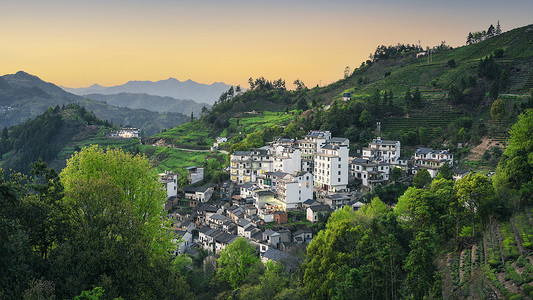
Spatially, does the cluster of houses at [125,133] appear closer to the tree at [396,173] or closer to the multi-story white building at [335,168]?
the multi-story white building at [335,168]

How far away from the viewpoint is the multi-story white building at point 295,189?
1230 inches

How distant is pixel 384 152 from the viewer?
1407 inches

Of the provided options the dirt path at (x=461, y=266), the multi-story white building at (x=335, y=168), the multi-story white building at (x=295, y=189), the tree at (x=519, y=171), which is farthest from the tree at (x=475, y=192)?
the multi-story white building at (x=335, y=168)

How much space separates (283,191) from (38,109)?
518ft

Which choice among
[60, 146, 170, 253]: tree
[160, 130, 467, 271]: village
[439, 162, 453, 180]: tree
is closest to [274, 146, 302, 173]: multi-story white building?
[160, 130, 467, 271]: village

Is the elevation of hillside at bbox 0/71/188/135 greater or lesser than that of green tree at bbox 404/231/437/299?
greater

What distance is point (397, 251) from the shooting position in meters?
14.9

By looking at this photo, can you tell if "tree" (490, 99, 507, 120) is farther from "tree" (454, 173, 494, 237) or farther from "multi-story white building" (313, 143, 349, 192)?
"tree" (454, 173, 494, 237)

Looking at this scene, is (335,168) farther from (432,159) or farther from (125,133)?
(125,133)

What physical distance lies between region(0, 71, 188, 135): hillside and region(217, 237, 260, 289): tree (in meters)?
137

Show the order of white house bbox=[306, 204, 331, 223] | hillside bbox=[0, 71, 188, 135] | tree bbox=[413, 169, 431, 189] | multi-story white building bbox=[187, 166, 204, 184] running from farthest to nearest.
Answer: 1. hillside bbox=[0, 71, 188, 135]
2. multi-story white building bbox=[187, 166, 204, 184]
3. tree bbox=[413, 169, 431, 189]
4. white house bbox=[306, 204, 331, 223]

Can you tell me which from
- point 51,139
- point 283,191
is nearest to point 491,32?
point 283,191

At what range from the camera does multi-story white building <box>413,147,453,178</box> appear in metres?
32.4

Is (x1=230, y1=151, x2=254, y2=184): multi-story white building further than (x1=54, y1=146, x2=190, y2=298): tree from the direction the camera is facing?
Yes
